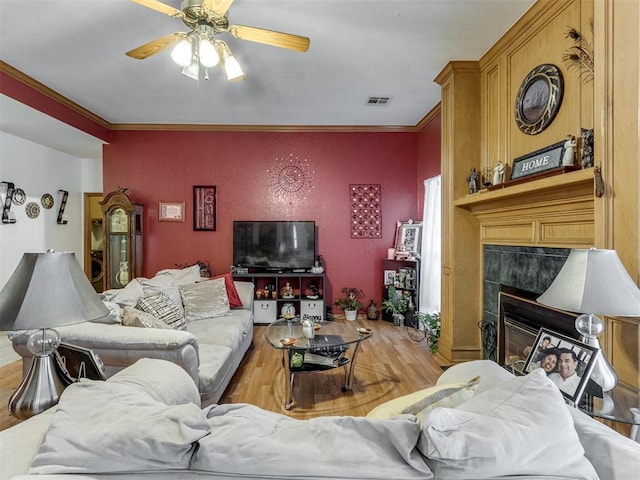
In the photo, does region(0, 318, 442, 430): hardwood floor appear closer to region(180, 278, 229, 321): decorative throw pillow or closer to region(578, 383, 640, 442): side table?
region(180, 278, 229, 321): decorative throw pillow

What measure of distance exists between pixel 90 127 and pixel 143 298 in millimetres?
2912

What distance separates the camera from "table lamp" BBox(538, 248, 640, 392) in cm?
137

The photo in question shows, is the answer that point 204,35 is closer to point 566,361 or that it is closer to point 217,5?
point 217,5

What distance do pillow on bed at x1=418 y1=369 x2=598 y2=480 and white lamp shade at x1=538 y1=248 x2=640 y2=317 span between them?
27.5 inches

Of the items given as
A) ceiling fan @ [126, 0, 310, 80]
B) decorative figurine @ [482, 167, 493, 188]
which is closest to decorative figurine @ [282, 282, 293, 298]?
decorative figurine @ [482, 167, 493, 188]

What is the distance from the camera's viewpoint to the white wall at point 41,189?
14.8ft

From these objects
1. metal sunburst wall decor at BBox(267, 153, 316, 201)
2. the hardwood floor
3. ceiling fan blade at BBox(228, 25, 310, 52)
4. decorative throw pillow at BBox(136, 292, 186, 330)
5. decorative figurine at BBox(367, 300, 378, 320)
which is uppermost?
ceiling fan blade at BBox(228, 25, 310, 52)

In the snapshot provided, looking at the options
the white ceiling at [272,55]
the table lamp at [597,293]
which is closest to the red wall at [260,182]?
the white ceiling at [272,55]

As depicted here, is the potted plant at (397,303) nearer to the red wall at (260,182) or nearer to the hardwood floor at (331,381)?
the red wall at (260,182)

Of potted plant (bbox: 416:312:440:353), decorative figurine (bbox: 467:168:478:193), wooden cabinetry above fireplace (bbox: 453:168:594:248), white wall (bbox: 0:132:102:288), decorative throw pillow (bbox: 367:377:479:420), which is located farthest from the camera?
white wall (bbox: 0:132:102:288)

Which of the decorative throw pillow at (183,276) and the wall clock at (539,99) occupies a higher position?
the wall clock at (539,99)

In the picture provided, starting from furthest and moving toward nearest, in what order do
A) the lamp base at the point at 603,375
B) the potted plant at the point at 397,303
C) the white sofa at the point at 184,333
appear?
1. the potted plant at the point at 397,303
2. the white sofa at the point at 184,333
3. the lamp base at the point at 603,375

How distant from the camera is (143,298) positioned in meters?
2.92

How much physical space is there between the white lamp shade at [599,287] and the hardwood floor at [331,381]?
1.59m
